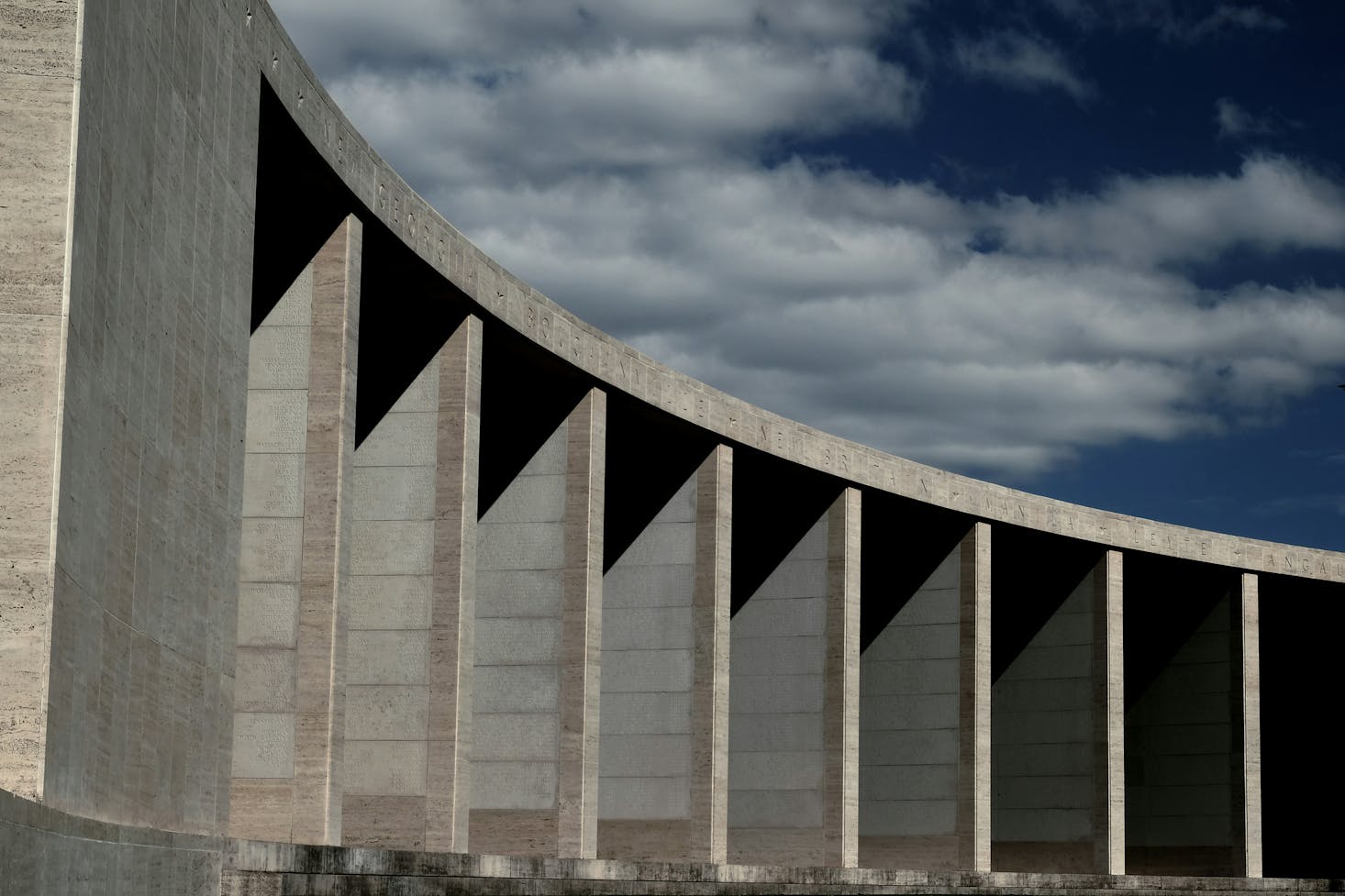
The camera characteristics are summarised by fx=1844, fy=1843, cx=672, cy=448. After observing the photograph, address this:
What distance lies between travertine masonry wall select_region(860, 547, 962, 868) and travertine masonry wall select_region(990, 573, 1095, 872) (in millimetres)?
4420

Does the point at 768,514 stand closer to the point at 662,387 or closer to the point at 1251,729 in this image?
the point at 662,387

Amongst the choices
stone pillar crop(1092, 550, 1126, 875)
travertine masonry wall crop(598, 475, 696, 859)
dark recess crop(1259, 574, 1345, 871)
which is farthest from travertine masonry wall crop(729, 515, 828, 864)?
dark recess crop(1259, 574, 1345, 871)

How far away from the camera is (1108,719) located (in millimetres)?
40188

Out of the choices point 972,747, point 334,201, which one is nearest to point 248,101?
point 334,201

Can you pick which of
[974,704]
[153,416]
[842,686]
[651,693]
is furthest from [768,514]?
[153,416]

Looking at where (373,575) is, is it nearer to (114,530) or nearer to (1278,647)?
(114,530)

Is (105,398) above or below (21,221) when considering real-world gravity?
below

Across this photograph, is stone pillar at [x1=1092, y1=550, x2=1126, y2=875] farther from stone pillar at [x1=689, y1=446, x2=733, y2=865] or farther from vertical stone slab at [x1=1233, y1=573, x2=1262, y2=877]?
stone pillar at [x1=689, y1=446, x2=733, y2=865]

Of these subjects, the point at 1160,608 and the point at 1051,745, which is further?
the point at 1160,608

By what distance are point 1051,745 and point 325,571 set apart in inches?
964

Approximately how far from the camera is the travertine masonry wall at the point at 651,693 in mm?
31750

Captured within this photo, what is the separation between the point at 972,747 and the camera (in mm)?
37344

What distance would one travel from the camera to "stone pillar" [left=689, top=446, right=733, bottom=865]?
31236mm

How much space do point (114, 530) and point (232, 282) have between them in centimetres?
421
